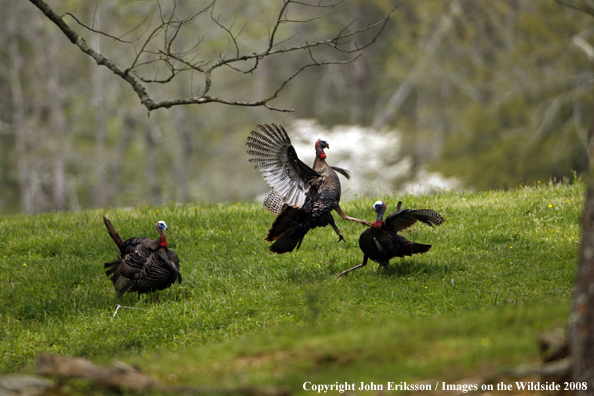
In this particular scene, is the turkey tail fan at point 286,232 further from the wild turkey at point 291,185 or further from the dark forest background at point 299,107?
the dark forest background at point 299,107

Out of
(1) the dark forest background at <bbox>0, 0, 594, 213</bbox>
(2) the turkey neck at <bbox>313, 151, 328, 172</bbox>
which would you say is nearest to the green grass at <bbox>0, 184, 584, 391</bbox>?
(2) the turkey neck at <bbox>313, 151, 328, 172</bbox>

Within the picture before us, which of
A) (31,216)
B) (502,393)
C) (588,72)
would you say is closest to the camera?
(502,393)

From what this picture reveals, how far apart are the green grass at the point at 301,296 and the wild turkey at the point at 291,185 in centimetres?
60

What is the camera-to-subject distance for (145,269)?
7.60 metres

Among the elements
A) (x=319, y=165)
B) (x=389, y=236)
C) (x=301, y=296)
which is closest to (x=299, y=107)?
(x=319, y=165)

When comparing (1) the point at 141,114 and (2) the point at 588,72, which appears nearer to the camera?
(2) the point at 588,72

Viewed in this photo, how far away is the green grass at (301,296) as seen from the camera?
13.9ft

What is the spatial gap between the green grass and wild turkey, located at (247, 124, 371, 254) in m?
0.60

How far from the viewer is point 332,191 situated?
8.16 m

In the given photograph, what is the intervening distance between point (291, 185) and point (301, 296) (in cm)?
158

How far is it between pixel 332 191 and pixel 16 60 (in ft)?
97.0

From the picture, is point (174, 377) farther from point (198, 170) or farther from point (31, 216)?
point (198, 170)

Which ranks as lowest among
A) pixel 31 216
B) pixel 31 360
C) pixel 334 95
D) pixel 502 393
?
pixel 502 393

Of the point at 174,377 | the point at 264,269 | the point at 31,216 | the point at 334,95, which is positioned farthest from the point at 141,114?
the point at 174,377
